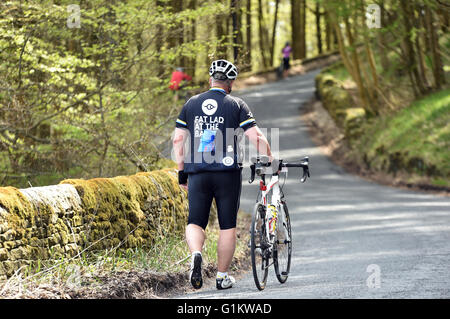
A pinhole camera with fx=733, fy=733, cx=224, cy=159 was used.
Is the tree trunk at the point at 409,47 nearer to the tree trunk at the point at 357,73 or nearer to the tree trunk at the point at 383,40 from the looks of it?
the tree trunk at the point at 383,40

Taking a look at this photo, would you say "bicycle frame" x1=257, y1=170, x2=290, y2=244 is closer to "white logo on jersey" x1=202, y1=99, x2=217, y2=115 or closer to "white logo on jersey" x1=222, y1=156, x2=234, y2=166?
"white logo on jersey" x1=222, y1=156, x2=234, y2=166

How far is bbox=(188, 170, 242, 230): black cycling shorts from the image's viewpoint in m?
6.96

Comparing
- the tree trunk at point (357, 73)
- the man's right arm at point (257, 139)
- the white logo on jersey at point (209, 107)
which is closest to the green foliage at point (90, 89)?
the man's right arm at point (257, 139)

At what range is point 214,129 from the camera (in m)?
6.95

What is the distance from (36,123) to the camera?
13172mm

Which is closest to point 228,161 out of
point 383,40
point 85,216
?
point 85,216

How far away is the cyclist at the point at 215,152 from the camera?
6922 mm

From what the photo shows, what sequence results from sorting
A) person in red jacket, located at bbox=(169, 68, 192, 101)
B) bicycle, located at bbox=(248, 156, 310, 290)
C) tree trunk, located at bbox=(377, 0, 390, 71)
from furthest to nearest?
tree trunk, located at bbox=(377, 0, 390, 71)
person in red jacket, located at bbox=(169, 68, 192, 101)
bicycle, located at bbox=(248, 156, 310, 290)

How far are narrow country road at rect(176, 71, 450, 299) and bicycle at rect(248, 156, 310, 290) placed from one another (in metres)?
0.23

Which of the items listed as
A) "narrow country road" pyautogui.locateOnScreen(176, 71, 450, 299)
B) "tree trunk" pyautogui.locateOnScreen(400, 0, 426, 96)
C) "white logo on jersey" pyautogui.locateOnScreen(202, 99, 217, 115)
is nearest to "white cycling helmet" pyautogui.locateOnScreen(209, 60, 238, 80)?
"white logo on jersey" pyautogui.locateOnScreen(202, 99, 217, 115)

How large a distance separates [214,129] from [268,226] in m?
1.22

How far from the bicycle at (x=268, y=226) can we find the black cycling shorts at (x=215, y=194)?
0.26m
